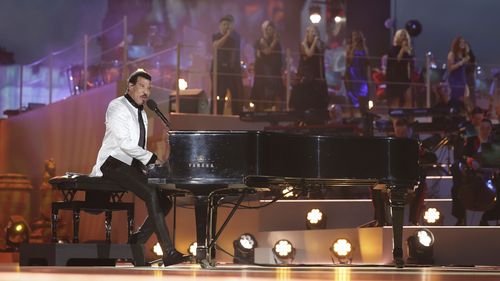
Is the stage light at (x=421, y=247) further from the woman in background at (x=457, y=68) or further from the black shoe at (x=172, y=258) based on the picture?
the woman in background at (x=457, y=68)

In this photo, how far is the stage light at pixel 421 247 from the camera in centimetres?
884

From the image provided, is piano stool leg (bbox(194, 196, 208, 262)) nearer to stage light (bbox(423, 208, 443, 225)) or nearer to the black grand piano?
the black grand piano

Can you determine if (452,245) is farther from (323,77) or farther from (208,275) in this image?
(208,275)

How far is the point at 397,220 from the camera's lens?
7.84m

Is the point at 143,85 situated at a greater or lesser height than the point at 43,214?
greater

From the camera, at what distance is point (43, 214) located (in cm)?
1286

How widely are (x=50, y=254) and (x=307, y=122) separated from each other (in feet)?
15.2

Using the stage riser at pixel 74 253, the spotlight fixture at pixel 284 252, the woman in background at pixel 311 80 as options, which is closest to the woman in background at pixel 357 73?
the woman in background at pixel 311 80

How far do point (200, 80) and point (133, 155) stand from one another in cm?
681

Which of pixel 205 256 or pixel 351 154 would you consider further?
pixel 351 154

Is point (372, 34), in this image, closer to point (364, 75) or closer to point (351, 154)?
point (364, 75)

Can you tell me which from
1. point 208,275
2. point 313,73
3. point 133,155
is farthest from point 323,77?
point 208,275

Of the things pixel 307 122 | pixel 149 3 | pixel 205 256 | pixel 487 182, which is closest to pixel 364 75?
pixel 307 122

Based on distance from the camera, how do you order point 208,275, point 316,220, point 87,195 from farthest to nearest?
point 316,220
point 87,195
point 208,275
